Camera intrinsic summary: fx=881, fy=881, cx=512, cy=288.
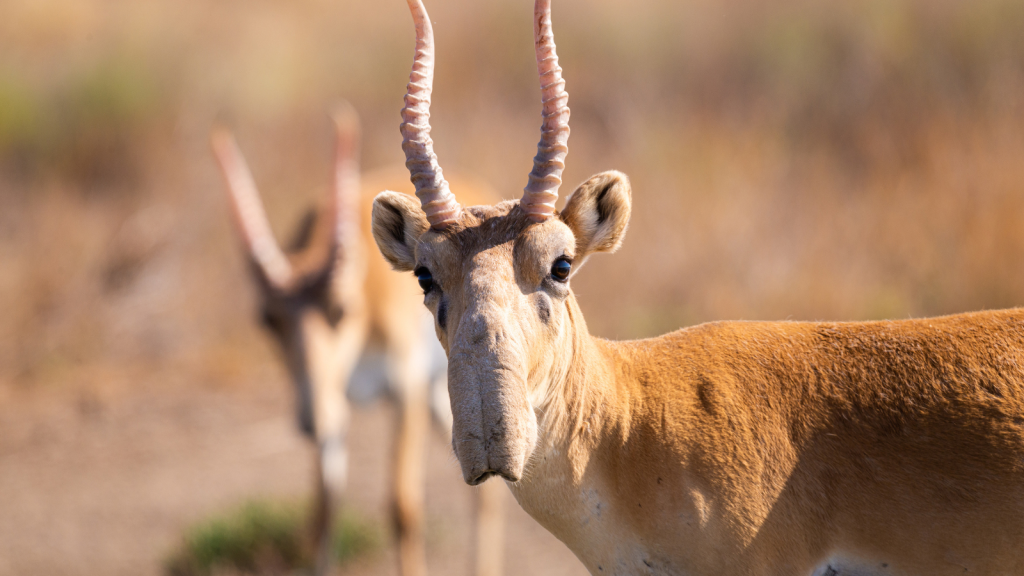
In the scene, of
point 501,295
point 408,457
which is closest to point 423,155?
point 501,295

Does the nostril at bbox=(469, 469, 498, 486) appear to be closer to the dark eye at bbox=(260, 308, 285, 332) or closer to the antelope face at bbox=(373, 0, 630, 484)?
the antelope face at bbox=(373, 0, 630, 484)

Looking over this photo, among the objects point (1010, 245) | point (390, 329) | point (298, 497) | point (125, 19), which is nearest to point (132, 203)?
point (125, 19)

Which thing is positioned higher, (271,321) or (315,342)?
(271,321)

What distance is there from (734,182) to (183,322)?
7.65 m

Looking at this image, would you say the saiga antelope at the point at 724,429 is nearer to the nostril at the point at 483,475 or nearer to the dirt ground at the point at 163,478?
the nostril at the point at 483,475

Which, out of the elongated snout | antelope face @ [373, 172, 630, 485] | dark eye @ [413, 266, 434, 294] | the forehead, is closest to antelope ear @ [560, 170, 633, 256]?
antelope face @ [373, 172, 630, 485]

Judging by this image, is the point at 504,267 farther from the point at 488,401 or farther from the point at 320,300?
the point at 320,300

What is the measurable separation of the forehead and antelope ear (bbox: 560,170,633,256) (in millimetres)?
157

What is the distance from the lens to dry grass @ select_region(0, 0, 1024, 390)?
10297mm

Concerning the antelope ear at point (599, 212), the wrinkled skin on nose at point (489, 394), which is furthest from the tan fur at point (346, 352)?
the wrinkled skin on nose at point (489, 394)

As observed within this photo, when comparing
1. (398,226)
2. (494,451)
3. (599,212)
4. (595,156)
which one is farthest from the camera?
(595,156)

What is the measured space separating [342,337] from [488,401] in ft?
13.5

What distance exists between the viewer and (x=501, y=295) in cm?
291

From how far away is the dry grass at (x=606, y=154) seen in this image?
33.8ft
